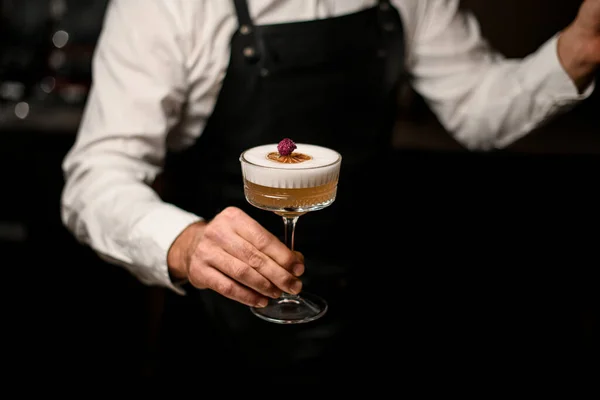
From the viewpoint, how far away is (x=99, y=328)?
2264 mm

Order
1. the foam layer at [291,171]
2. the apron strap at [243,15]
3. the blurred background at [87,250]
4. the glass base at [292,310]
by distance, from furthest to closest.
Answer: the blurred background at [87,250] < the apron strap at [243,15] < the glass base at [292,310] < the foam layer at [291,171]

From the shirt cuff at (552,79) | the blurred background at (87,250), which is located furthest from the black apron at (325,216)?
the blurred background at (87,250)

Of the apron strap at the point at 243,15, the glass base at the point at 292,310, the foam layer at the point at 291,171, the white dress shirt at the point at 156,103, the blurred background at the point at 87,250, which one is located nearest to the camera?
the foam layer at the point at 291,171

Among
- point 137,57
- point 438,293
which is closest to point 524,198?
point 438,293

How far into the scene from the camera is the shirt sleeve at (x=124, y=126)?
3.77 feet

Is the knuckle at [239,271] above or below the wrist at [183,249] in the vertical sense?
above

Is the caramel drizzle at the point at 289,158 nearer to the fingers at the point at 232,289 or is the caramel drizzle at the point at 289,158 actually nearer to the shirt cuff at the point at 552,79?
the fingers at the point at 232,289

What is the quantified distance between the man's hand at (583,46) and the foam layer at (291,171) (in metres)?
0.65

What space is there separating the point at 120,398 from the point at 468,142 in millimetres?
1478

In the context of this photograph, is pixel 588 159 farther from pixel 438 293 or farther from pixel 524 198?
pixel 438 293

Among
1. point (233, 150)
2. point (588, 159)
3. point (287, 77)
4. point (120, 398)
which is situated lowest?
point (120, 398)

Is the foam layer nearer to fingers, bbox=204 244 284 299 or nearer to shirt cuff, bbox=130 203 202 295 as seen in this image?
fingers, bbox=204 244 284 299

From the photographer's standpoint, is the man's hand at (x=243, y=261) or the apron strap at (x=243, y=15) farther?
the apron strap at (x=243, y=15)

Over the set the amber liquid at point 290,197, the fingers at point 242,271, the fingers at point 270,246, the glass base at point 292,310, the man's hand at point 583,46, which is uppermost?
the man's hand at point 583,46
